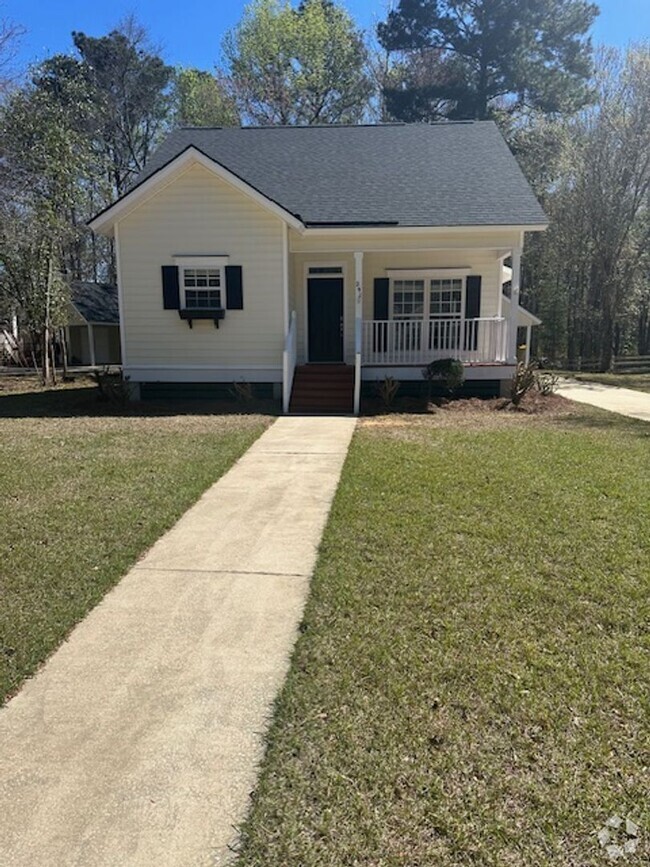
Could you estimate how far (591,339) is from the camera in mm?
27109

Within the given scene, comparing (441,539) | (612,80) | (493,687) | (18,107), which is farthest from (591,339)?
(493,687)

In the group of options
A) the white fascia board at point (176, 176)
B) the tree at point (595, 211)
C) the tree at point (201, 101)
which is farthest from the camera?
the tree at point (201, 101)

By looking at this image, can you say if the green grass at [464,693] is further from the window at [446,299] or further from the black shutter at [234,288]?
the window at [446,299]

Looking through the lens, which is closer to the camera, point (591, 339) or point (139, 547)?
point (139, 547)

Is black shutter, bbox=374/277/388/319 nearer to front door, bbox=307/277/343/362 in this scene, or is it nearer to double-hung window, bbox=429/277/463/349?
front door, bbox=307/277/343/362

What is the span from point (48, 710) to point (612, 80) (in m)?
26.6

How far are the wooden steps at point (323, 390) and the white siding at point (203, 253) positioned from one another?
761 millimetres

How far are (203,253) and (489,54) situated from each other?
21879mm

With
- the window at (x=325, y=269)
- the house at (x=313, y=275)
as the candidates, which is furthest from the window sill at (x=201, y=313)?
the window at (x=325, y=269)

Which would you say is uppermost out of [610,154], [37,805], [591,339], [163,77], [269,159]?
[163,77]

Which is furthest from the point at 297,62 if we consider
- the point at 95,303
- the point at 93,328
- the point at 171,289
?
the point at 171,289

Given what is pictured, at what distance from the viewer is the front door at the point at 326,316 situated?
13695mm

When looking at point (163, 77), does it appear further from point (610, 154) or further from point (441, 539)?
point (441, 539)

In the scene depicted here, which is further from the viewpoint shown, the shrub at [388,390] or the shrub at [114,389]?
the shrub at [114,389]
